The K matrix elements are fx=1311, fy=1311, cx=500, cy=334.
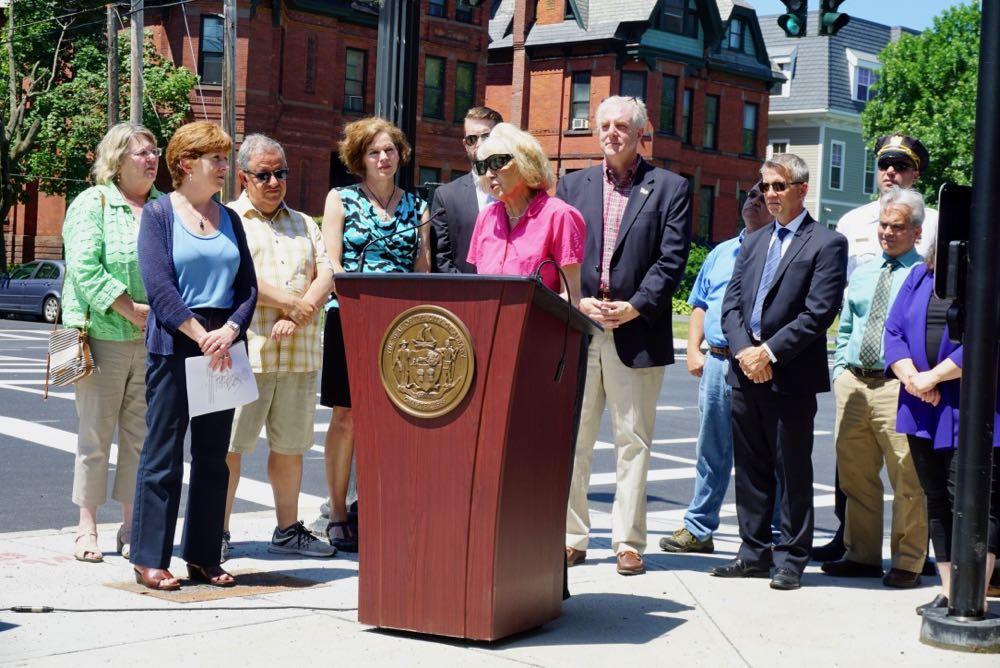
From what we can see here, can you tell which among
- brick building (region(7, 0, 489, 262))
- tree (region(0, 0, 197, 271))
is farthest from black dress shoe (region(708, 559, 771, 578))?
brick building (region(7, 0, 489, 262))

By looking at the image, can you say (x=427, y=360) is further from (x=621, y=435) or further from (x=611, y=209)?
(x=611, y=209)

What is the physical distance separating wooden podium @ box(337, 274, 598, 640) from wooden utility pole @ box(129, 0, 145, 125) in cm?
2732

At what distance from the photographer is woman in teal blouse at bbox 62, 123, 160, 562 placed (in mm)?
6441

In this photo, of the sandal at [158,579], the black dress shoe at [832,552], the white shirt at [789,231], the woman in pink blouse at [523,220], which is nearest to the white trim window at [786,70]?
the black dress shoe at [832,552]

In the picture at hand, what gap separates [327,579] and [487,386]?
1.93 m

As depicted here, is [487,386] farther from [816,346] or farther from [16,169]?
[16,169]

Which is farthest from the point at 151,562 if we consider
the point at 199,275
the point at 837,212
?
the point at 837,212

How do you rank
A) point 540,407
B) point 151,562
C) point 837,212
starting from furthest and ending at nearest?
point 837,212, point 151,562, point 540,407

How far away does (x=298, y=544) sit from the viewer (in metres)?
6.87

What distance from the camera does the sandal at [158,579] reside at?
230 inches

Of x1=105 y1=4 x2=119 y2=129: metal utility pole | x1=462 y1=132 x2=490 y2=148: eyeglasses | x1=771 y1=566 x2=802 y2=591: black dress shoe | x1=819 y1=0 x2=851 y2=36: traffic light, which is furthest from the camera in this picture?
x1=105 y1=4 x2=119 y2=129: metal utility pole

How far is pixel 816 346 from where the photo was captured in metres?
6.70

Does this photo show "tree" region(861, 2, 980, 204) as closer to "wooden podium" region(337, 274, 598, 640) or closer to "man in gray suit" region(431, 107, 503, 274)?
"man in gray suit" region(431, 107, 503, 274)

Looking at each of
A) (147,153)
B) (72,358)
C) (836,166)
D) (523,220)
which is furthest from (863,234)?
(836,166)
